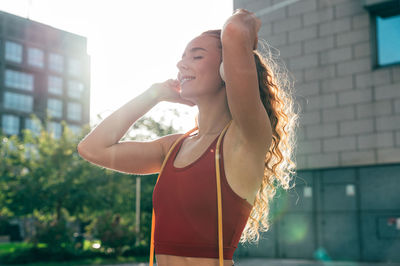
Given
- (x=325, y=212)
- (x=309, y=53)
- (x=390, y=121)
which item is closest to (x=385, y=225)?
(x=325, y=212)

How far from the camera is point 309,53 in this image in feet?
58.1

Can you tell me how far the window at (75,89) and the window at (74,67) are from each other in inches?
48.3

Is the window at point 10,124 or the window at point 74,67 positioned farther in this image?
the window at point 74,67

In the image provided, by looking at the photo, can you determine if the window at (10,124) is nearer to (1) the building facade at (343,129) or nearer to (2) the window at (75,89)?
(2) the window at (75,89)

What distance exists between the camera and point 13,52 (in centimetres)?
6353

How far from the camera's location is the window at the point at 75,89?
2842 inches

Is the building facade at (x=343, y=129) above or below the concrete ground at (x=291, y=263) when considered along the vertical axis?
above

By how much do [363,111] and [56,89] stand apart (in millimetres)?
59926

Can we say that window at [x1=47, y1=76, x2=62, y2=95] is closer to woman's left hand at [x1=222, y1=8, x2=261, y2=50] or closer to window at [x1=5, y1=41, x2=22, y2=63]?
window at [x1=5, y1=41, x2=22, y2=63]

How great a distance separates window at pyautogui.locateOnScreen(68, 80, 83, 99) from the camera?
2842 inches

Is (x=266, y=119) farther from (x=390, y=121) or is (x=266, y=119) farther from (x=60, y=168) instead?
(x=60, y=168)

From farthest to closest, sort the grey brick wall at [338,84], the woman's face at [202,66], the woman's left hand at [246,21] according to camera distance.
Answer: the grey brick wall at [338,84] < the woman's face at [202,66] < the woman's left hand at [246,21]

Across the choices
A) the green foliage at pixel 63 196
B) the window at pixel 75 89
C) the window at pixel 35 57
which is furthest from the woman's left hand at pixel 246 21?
the window at pixel 75 89

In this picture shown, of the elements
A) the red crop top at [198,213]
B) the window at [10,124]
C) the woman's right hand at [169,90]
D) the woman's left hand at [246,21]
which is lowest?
the red crop top at [198,213]
